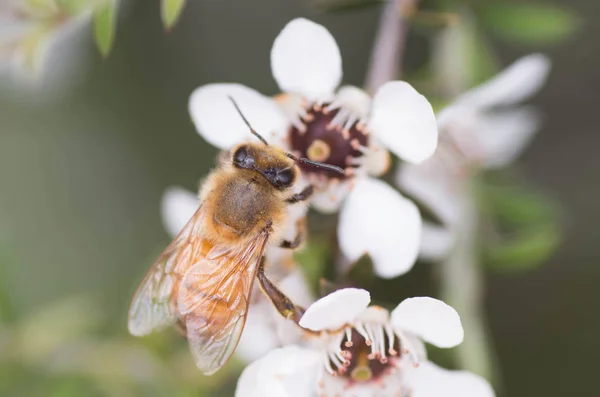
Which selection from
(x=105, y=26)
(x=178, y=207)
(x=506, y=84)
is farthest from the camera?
(x=178, y=207)

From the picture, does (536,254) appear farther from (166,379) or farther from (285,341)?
(166,379)

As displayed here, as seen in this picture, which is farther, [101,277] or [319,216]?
[101,277]

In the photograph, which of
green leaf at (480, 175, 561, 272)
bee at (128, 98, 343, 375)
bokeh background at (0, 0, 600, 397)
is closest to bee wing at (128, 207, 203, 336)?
bee at (128, 98, 343, 375)

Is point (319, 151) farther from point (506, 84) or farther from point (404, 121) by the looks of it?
point (506, 84)

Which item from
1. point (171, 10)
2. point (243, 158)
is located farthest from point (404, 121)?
point (171, 10)

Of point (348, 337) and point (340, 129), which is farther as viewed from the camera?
point (340, 129)

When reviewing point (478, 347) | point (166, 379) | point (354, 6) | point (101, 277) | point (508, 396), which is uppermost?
point (354, 6)

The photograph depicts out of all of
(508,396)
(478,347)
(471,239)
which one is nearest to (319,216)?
(471,239)
